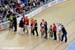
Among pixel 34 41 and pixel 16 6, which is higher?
pixel 16 6

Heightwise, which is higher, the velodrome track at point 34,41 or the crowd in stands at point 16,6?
the crowd in stands at point 16,6

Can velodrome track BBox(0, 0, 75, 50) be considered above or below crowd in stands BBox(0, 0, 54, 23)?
below

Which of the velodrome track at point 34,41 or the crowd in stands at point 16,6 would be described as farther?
the crowd in stands at point 16,6

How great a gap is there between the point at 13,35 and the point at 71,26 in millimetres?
4898

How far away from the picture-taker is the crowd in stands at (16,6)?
17809 mm

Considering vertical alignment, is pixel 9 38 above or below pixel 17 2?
below

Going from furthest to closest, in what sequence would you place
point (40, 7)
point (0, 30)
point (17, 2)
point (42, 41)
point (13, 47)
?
point (40, 7) < point (17, 2) < point (0, 30) < point (42, 41) < point (13, 47)

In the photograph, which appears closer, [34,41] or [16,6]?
[34,41]

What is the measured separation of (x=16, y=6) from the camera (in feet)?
65.1

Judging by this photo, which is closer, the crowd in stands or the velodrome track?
the velodrome track

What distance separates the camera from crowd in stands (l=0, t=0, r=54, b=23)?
17.8m

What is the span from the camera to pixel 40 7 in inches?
888

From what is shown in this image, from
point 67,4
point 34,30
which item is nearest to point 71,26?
point 34,30

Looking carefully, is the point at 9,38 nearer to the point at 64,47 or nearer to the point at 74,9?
the point at 64,47
